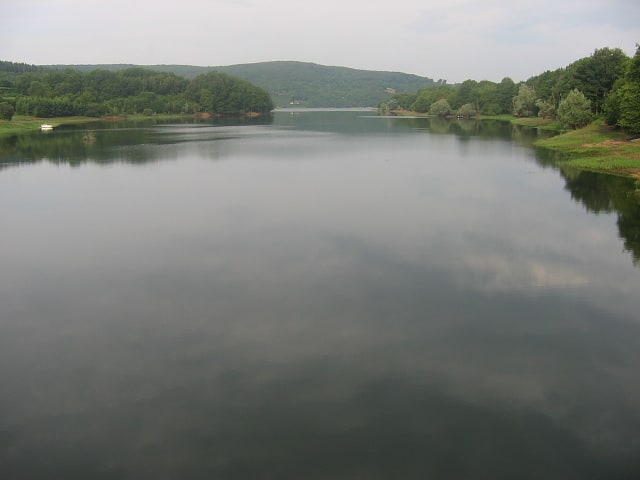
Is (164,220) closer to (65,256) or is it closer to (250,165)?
(65,256)

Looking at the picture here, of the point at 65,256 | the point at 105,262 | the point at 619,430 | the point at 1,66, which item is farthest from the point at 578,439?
the point at 1,66

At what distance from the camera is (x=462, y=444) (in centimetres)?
899

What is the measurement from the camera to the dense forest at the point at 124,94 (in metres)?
111

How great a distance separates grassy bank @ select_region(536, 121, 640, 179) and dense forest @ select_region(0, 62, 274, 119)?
96.0 metres

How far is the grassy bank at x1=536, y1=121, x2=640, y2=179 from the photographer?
3712 cm

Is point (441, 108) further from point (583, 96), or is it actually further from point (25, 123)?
point (25, 123)

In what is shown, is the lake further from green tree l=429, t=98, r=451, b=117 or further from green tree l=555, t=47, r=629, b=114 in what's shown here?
green tree l=429, t=98, r=451, b=117

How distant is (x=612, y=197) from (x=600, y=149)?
1777 cm

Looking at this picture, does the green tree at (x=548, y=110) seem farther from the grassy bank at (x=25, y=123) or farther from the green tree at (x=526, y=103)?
the grassy bank at (x=25, y=123)

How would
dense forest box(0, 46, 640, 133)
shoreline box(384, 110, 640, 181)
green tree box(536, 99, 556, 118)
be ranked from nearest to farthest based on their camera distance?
1. shoreline box(384, 110, 640, 181)
2. dense forest box(0, 46, 640, 133)
3. green tree box(536, 99, 556, 118)

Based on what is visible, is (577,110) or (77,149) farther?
(577,110)

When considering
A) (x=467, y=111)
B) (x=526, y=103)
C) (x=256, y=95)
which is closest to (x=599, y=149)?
(x=526, y=103)

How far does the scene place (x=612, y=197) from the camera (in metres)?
29.0

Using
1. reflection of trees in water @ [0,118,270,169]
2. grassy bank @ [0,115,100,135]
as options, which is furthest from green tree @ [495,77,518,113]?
grassy bank @ [0,115,100,135]
